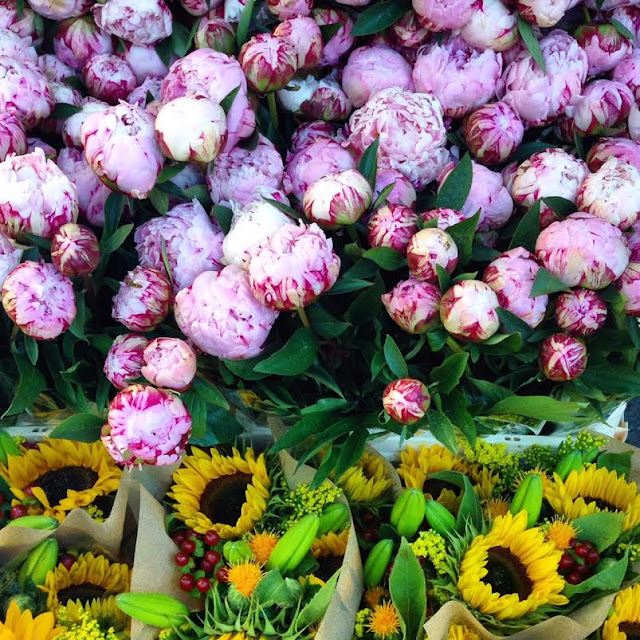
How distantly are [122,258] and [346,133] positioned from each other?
325 mm

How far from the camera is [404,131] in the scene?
2.92 feet

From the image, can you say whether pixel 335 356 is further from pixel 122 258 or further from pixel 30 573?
pixel 30 573

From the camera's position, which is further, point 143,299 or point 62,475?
point 62,475

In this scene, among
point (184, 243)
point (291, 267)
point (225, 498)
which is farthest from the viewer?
point (225, 498)

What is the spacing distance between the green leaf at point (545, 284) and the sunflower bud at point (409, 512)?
0.91ft

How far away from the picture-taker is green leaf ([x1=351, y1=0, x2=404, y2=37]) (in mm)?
950

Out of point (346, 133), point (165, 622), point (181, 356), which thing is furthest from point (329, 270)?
point (165, 622)

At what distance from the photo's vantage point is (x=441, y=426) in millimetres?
790

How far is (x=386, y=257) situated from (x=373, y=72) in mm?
286

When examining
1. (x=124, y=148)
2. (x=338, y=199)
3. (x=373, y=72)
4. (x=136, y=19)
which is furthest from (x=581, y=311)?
(x=136, y=19)

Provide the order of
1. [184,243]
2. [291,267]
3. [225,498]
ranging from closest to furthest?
[291,267] < [184,243] < [225,498]

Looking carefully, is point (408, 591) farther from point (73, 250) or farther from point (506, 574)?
point (73, 250)

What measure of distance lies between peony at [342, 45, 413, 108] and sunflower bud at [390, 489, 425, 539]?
0.50 meters

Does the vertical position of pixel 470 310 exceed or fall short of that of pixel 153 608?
it exceeds it
